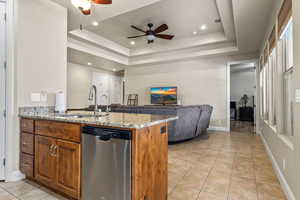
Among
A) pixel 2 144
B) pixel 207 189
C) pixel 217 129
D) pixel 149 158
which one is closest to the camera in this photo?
pixel 149 158

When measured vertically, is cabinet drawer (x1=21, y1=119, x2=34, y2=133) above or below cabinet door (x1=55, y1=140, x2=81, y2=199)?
above

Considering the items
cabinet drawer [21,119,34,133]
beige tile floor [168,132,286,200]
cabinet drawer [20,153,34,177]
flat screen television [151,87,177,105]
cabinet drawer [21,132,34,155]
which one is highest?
flat screen television [151,87,177,105]

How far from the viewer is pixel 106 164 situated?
143 centimetres

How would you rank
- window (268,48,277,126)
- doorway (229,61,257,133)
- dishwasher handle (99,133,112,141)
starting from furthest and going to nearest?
1. doorway (229,61,257,133)
2. window (268,48,277,126)
3. dishwasher handle (99,133,112,141)

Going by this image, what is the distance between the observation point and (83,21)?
11.4 feet

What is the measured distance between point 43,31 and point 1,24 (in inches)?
19.8

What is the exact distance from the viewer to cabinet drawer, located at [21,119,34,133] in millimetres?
2143

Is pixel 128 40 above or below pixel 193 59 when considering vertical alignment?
above

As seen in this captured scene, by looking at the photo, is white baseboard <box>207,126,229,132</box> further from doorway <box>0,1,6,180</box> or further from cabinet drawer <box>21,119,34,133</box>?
doorway <box>0,1,6,180</box>

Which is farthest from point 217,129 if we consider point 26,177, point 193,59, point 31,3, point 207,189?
point 31,3

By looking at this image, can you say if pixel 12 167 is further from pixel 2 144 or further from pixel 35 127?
pixel 35 127

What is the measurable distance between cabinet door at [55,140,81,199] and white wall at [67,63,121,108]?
6360 mm

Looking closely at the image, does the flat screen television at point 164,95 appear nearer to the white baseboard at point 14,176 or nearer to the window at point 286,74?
the window at point 286,74

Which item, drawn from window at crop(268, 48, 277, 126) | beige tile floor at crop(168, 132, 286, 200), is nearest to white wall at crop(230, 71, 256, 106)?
beige tile floor at crop(168, 132, 286, 200)
